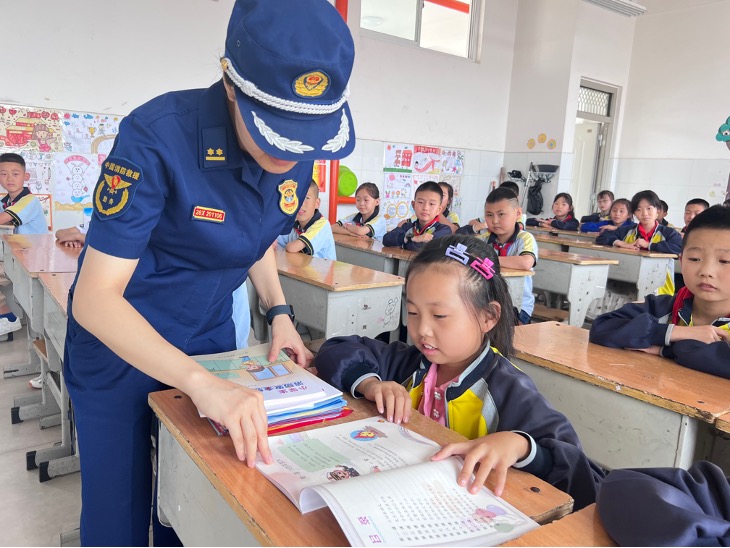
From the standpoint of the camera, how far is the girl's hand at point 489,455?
0.73 metres

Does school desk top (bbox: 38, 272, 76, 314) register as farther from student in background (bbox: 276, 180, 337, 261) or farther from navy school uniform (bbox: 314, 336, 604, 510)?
student in background (bbox: 276, 180, 337, 261)

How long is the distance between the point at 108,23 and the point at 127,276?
4370mm

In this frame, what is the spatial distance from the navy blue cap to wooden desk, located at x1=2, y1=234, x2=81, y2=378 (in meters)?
1.91

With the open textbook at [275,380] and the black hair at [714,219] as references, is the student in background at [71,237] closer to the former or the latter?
the open textbook at [275,380]

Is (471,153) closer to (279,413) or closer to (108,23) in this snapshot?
(108,23)

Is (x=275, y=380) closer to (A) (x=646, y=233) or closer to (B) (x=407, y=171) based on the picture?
(A) (x=646, y=233)

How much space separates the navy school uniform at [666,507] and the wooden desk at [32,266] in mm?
2307

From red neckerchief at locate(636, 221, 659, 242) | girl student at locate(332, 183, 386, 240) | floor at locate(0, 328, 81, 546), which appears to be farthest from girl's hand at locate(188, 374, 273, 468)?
red neckerchief at locate(636, 221, 659, 242)

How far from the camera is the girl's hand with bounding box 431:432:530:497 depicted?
0.73 metres

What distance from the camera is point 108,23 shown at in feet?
14.3

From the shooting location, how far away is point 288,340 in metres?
1.19

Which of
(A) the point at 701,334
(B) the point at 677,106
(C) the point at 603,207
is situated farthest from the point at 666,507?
(B) the point at 677,106

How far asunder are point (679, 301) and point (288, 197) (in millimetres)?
1407

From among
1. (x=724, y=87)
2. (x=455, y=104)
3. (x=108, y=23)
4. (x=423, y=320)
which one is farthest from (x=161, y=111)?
(x=724, y=87)
